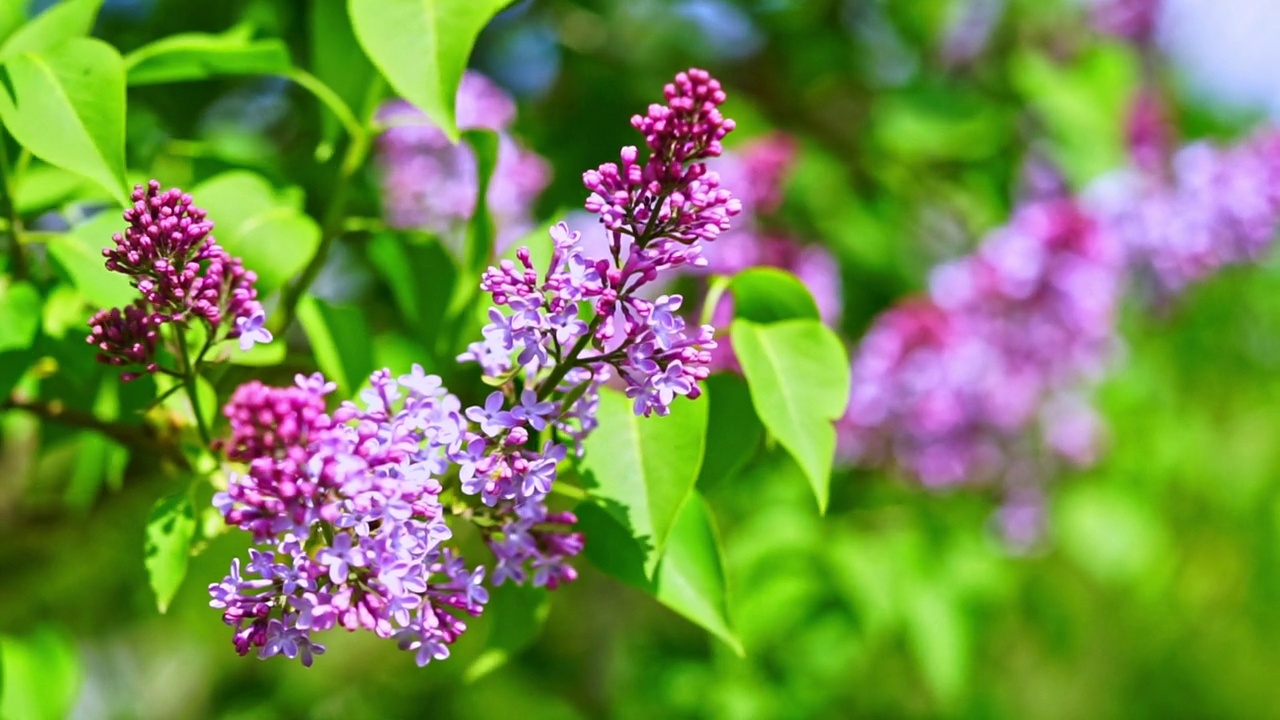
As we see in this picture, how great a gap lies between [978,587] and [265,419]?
180cm

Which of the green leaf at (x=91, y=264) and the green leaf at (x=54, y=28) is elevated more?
the green leaf at (x=54, y=28)

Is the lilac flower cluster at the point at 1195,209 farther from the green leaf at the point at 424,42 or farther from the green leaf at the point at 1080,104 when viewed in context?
the green leaf at the point at 424,42

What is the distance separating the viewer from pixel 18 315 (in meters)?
1.10

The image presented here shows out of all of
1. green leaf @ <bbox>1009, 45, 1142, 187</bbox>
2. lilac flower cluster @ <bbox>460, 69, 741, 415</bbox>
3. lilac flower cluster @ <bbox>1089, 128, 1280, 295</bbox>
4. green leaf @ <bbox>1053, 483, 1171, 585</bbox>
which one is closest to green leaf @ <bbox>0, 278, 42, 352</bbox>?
lilac flower cluster @ <bbox>460, 69, 741, 415</bbox>

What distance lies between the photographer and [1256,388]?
489 cm

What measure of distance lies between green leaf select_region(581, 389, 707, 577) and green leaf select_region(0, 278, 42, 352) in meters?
0.55

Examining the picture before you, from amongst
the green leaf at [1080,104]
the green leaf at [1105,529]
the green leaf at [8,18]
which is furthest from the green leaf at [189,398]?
the green leaf at [1105,529]

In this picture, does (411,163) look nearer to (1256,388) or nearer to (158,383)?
(158,383)

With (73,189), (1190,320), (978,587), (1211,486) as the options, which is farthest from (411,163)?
(1211,486)

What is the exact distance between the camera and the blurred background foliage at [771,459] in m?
2.16

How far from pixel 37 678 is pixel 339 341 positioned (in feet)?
2.09

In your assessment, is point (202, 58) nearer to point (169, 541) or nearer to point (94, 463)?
point (169, 541)

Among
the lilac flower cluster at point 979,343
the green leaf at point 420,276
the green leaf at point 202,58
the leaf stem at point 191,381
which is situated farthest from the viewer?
the lilac flower cluster at point 979,343

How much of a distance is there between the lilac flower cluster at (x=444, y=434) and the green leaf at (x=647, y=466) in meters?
0.06
